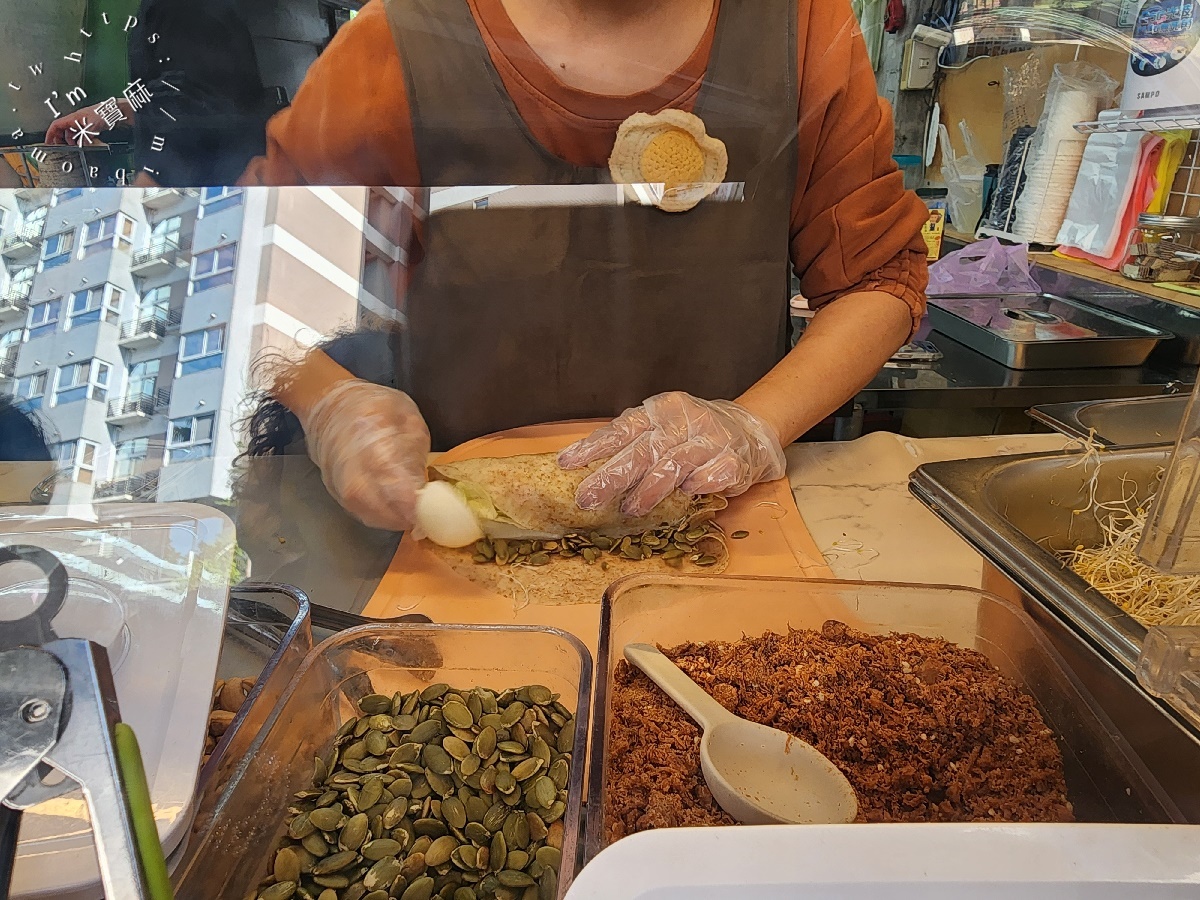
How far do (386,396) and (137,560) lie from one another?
476 mm

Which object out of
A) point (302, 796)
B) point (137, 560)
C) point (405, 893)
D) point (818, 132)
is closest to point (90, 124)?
point (137, 560)

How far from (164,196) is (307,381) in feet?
0.95

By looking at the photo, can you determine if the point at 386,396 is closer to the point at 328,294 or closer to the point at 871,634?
the point at 328,294

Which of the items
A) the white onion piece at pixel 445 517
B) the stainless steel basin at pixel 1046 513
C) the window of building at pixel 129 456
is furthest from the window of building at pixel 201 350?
the stainless steel basin at pixel 1046 513

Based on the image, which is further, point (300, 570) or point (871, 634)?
point (300, 570)

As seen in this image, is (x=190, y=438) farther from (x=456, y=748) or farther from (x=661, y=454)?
(x=661, y=454)

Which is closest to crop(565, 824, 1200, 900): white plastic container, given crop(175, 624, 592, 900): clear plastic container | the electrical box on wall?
crop(175, 624, 592, 900): clear plastic container

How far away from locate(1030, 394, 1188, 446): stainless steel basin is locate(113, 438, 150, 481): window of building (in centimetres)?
132

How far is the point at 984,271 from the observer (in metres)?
1.63

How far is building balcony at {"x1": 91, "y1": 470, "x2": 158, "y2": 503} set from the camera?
0.90 m

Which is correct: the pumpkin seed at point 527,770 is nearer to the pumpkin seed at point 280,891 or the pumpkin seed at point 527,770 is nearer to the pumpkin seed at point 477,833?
the pumpkin seed at point 477,833

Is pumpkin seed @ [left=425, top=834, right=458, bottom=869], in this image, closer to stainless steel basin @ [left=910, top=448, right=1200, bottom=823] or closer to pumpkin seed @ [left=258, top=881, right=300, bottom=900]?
pumpkin seed @ [left=258, top=881, right=300, bottom=900]

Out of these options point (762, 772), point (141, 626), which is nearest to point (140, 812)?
point (141, 626)

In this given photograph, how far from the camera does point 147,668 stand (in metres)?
0.64
